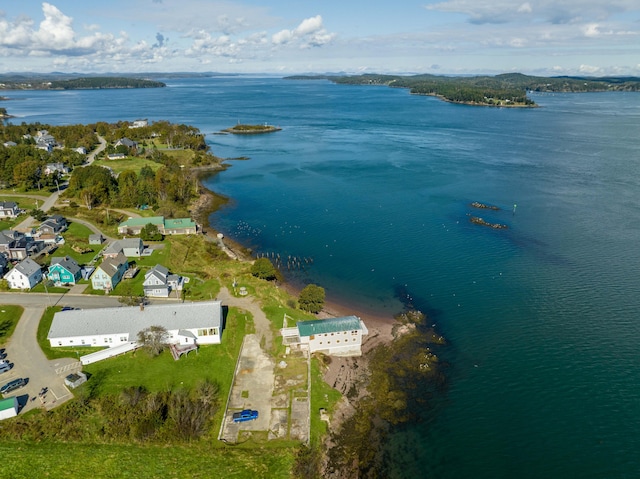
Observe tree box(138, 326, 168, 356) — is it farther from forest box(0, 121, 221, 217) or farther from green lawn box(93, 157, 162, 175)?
green lawn box(93, 157, 162, 175)

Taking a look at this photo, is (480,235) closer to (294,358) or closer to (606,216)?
(606,216)

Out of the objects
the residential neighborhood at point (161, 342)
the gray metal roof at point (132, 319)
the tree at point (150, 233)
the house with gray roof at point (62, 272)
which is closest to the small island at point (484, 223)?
the residential neighborhood at point (161, 342)

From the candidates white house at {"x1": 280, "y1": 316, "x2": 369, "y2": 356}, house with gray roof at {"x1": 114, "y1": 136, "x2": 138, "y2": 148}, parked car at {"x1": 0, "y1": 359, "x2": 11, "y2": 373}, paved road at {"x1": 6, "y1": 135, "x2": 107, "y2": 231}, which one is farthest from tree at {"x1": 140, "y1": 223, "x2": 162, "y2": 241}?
house with gray roof at {"x1": 114, "y1": 136, "x2": 138, "y2": 148}

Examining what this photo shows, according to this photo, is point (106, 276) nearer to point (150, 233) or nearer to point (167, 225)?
point (150, 233)

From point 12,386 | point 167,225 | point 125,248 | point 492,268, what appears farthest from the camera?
point 167,225

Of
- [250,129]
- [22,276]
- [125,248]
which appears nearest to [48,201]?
[125,248]
